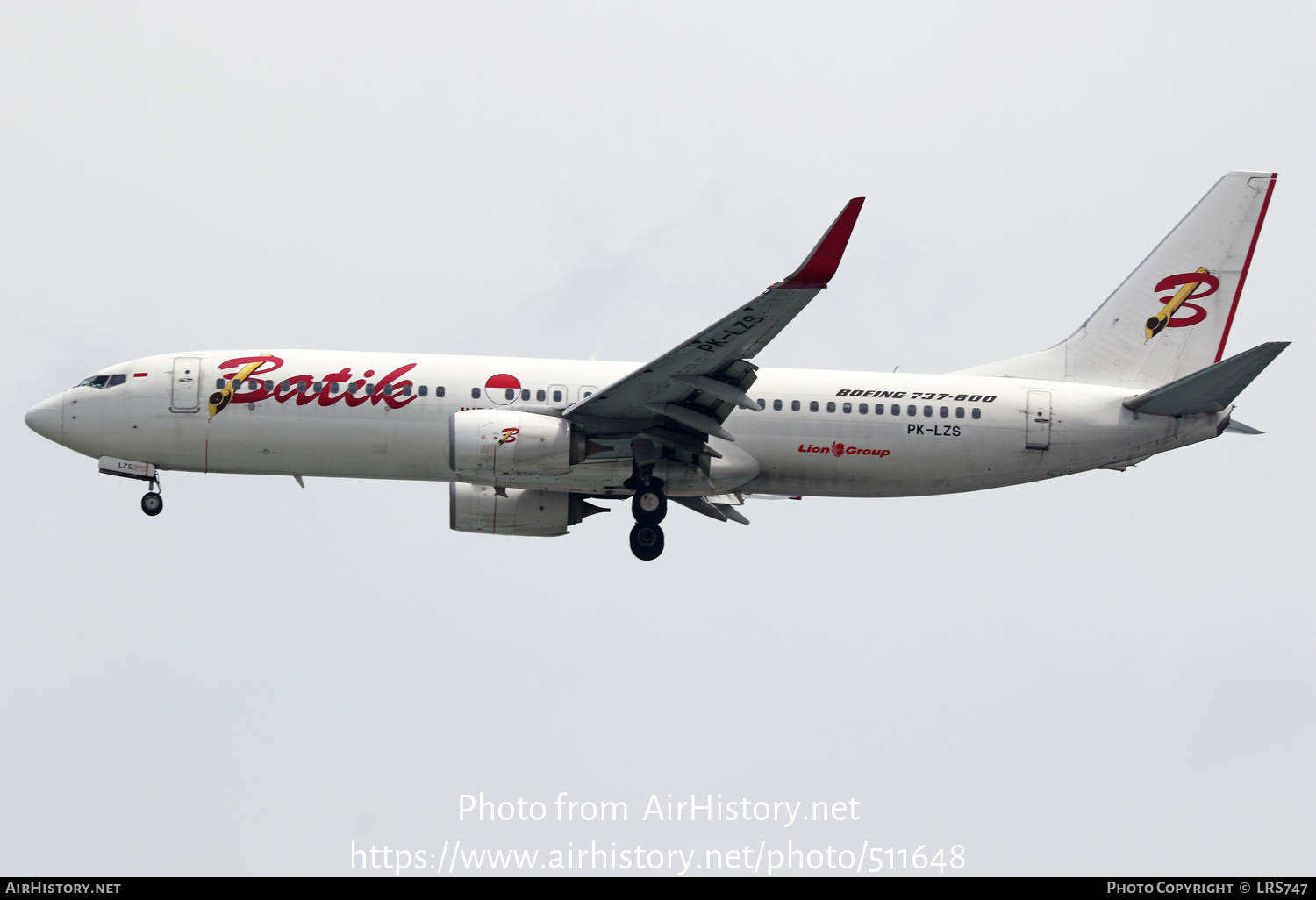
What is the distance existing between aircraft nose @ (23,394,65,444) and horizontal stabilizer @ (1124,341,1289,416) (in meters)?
24.4

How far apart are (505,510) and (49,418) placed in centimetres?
1065

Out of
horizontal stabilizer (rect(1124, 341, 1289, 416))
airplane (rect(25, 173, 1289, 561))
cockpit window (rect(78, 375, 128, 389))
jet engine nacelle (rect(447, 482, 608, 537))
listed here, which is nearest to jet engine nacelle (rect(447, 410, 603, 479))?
airplane (rect(25, 173, 1289, 561))

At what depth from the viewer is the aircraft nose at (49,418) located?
34.7 m

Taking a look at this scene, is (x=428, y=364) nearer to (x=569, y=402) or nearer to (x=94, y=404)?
(x=569, y=402)

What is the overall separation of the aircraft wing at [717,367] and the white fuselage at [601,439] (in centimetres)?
128

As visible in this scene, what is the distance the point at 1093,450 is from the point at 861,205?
10840 mm

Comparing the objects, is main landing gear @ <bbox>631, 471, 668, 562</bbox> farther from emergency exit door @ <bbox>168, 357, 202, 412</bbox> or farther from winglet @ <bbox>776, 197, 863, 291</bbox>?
emergency exit door @ <bbox>168, 357, 202, 412</bbox>

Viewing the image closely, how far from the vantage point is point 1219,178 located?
37.8 m

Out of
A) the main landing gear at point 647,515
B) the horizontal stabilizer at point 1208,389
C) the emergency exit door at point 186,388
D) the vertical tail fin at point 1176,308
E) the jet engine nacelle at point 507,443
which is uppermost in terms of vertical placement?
the vertical tail fin at point 1176,308

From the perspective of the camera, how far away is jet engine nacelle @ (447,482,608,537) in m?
36.0

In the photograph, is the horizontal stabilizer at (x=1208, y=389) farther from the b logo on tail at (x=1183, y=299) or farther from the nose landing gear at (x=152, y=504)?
the nose landing gear at (x=152, y=504)

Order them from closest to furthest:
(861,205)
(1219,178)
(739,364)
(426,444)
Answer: (861,205), (739,364), (426,444), (1219,178)

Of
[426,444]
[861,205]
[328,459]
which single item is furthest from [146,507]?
[861,205]

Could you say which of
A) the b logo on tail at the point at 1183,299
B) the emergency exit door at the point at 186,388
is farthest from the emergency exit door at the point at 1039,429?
the emergency exit door at the point at 186,388
